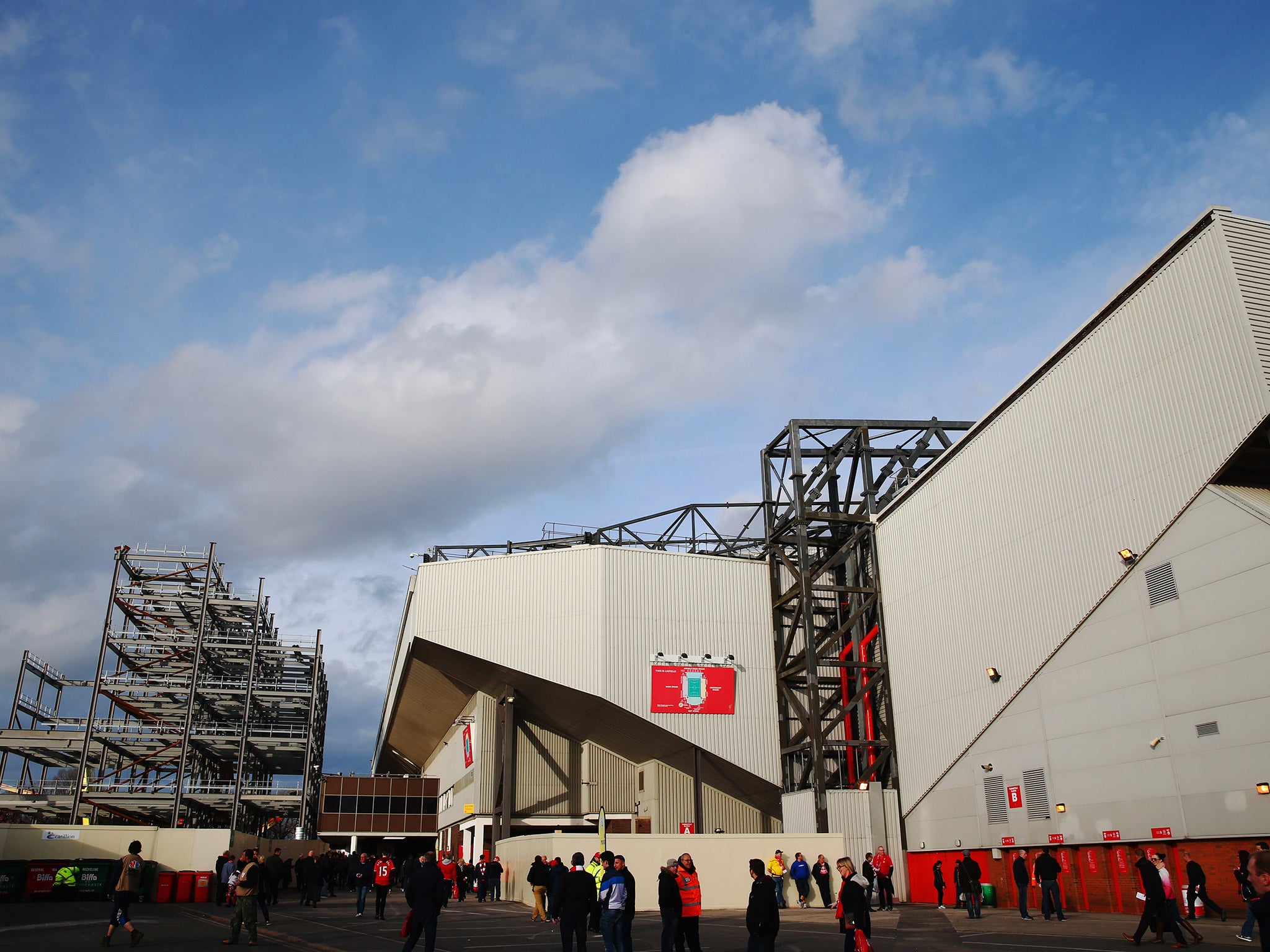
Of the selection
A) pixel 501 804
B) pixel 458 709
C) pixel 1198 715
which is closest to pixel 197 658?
pixel 458 709

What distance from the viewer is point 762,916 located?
12.6 meters

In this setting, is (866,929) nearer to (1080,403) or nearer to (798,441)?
(1080,403)

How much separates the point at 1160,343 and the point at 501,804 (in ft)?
116

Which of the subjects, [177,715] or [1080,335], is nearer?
[1080,335]

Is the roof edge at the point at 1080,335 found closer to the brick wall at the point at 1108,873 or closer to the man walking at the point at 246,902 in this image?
the brick wall at the point at 1108,873

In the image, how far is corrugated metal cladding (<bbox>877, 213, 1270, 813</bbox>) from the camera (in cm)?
2320

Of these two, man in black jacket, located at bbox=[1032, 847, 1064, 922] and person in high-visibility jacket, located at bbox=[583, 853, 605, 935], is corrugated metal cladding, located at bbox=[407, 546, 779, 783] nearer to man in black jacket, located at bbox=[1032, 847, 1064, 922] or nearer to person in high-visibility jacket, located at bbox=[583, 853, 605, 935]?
→ person in high-visibility jacket, located at bbox=[583, 853, 605, 935]

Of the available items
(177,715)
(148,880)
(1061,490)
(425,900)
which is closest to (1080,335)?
(1061,490)

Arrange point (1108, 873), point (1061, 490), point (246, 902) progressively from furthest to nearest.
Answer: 1. point (1061, 490)
2. point (1108, 873)
3. point (246, 902)

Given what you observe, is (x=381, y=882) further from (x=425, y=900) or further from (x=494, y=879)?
(x=425, y=900)

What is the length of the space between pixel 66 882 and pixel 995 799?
31428 millimetres

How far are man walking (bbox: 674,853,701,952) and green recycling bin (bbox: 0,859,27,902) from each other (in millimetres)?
28535

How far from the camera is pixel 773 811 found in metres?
48.0

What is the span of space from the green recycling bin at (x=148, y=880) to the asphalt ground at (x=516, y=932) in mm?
3615
